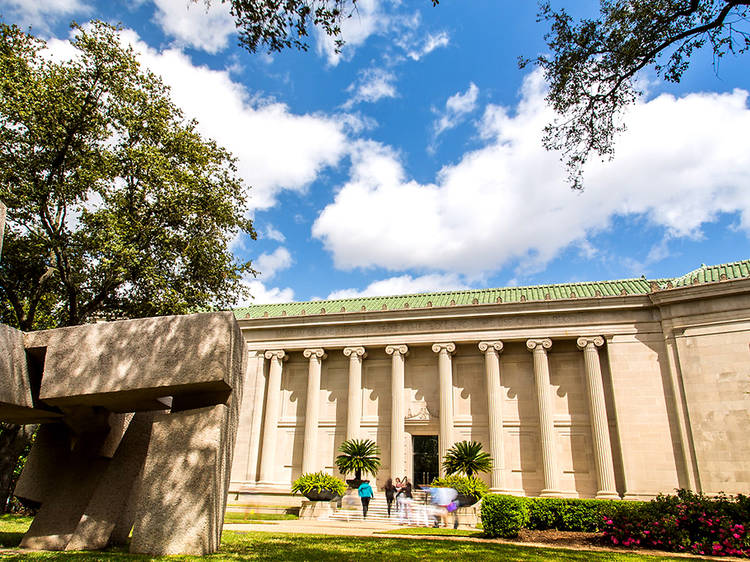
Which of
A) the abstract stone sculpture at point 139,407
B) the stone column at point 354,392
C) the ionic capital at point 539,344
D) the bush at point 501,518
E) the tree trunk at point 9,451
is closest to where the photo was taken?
the abstract stone sculpture at point 139,407

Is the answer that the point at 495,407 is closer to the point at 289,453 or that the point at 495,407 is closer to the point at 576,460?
the point at 576,460

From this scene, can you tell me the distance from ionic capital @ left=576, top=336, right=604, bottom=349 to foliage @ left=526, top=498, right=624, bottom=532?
14001 mm

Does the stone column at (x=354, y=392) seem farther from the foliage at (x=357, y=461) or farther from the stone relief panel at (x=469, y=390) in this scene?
the stone relief panel at (x=469, y=390)

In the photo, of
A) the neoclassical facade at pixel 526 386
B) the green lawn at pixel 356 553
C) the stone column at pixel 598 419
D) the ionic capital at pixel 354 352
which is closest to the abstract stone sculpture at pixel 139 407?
the green lawn at pixel 356 553

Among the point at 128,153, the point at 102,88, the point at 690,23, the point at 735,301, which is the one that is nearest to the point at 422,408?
the point at 735,301

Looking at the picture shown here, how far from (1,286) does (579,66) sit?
934 inches

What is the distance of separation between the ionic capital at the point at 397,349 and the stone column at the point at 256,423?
938 centimetres

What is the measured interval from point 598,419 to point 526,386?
187 inches

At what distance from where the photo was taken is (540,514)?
64.1ft

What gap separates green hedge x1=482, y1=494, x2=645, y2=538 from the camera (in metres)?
16.8

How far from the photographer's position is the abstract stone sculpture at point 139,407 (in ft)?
29.7

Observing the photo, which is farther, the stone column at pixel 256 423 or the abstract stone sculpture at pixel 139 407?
the stone column at pixel 256 423

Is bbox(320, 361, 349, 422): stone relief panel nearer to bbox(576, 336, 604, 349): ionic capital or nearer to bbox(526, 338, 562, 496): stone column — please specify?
bbox(526, 338, 562, 496): stone column

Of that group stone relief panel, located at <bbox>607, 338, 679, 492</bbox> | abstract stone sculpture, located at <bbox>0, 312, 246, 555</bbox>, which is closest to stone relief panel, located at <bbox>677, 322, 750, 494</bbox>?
stone relief panel, located at <bbox>607, 338, 679, 492</bbox>
